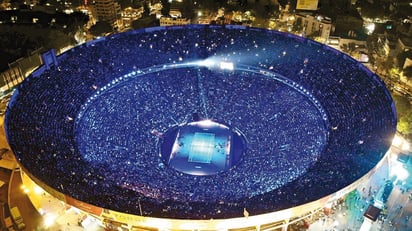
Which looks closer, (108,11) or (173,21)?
(173,21)

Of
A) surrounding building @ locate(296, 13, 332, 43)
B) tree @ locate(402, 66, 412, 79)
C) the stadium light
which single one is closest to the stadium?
the stadium light

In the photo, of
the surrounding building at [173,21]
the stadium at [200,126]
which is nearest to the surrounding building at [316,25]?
the stadium at [200,126]

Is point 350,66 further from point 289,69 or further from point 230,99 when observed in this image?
point 230,99

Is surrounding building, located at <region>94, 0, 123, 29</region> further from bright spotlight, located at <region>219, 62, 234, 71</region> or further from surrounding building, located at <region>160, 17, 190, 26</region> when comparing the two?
bright spotlight, located at <region>219, 62, 234, 71</region>

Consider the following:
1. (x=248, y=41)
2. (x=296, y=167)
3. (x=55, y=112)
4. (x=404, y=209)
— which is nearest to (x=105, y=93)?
(x=55, y=112)

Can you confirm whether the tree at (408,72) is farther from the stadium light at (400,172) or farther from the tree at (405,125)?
the stadium light at (400,172)

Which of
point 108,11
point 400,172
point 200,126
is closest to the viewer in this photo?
point 400,172

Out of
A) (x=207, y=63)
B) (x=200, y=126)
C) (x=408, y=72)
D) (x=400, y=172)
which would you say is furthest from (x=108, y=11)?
(x=400, y=172)

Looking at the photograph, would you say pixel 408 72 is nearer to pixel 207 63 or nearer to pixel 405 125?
pixel 405 125
